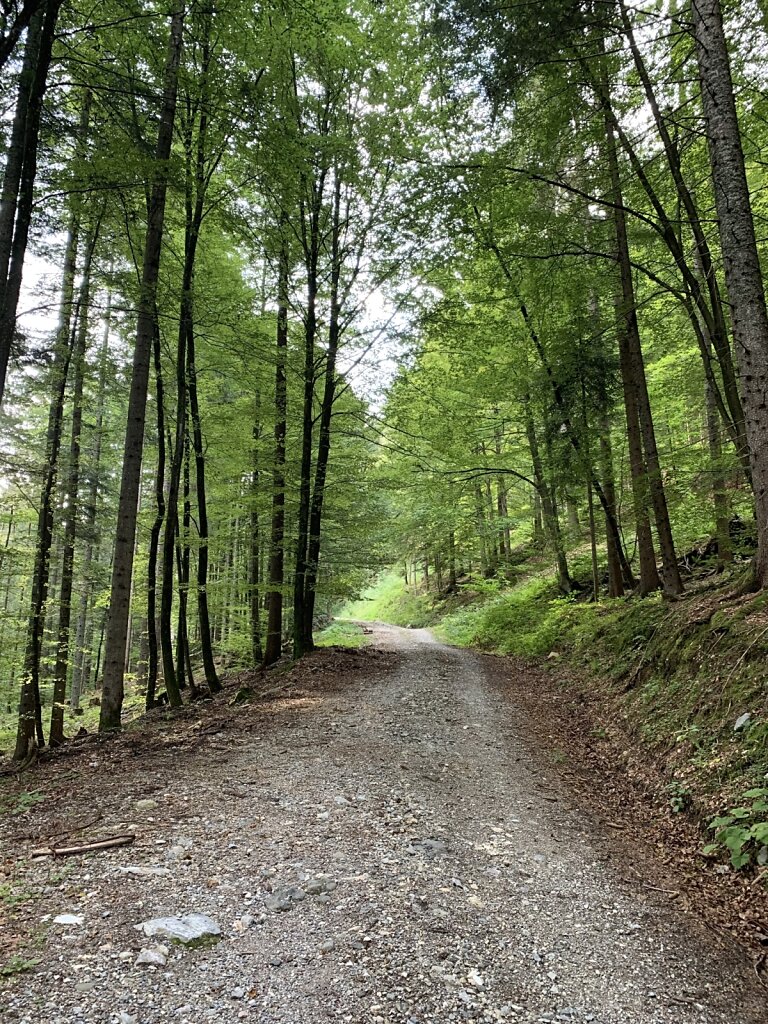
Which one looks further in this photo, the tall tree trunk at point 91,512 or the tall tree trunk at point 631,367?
the tall tree trunk at point 91,512

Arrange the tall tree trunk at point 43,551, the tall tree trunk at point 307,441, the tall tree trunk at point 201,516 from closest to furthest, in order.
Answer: the tall tree trunk at point 43,551, the tall tree trunk at point 201,516, the tall tree trunk at point 307,441

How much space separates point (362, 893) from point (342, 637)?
16.1 metres

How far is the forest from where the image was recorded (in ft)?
19.5

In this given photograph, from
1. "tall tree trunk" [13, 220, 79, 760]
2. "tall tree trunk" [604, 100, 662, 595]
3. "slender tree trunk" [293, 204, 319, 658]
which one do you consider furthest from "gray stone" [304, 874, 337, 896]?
"slender tree trunk" [293, 204, 319, 658]

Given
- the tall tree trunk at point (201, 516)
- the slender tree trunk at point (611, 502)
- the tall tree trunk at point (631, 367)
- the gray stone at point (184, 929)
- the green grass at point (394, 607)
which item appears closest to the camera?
the gray stone at point (184, 929)

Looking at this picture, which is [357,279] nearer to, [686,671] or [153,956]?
[686,671]

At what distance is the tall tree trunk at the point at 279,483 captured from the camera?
1126 centimetres

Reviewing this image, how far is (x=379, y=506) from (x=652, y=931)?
36.0 ft

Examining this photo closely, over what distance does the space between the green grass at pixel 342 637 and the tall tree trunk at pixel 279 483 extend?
13.2 feet

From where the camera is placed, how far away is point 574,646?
11000 mm

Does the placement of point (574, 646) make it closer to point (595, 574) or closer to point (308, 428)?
point (595, 574)

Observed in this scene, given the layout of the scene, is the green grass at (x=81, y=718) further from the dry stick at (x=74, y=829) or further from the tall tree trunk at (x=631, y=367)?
the tall tree trunk at (x=631, y=367)

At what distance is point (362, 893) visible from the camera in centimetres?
→ 319

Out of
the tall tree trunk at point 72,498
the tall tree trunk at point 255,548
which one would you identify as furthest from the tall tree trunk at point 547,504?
the tall tree trunk at point 72,498
